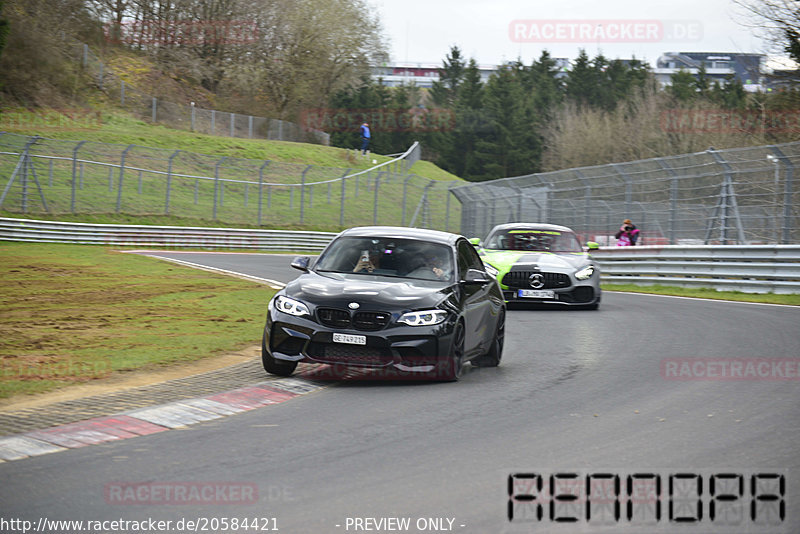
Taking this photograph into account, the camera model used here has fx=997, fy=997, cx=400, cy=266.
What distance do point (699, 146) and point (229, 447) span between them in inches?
2285

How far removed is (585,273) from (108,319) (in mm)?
8069

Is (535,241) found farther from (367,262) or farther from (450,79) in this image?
(450,79)

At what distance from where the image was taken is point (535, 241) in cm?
1809

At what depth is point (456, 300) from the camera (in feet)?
31.1

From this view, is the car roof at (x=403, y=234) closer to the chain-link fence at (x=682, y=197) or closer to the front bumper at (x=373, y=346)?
the front bumper at (x=373, y=346)

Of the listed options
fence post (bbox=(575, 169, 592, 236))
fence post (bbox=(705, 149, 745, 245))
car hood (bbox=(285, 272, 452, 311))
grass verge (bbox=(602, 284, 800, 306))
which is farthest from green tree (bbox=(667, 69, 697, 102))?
car hood (bbox=(285, 272, 452, 311))

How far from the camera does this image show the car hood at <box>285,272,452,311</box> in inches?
352

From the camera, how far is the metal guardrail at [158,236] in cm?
3378

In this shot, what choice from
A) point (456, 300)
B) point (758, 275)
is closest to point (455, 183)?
point (758, 275)

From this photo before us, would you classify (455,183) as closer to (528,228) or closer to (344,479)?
(528,228)

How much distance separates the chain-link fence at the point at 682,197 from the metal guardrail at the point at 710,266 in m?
0.55

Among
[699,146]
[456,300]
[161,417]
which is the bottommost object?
[161,417]

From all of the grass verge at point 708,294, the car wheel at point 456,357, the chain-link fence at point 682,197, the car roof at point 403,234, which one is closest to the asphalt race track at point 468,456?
the car wheel at point 456,357

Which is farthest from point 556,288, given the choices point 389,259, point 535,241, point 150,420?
point 150,420
